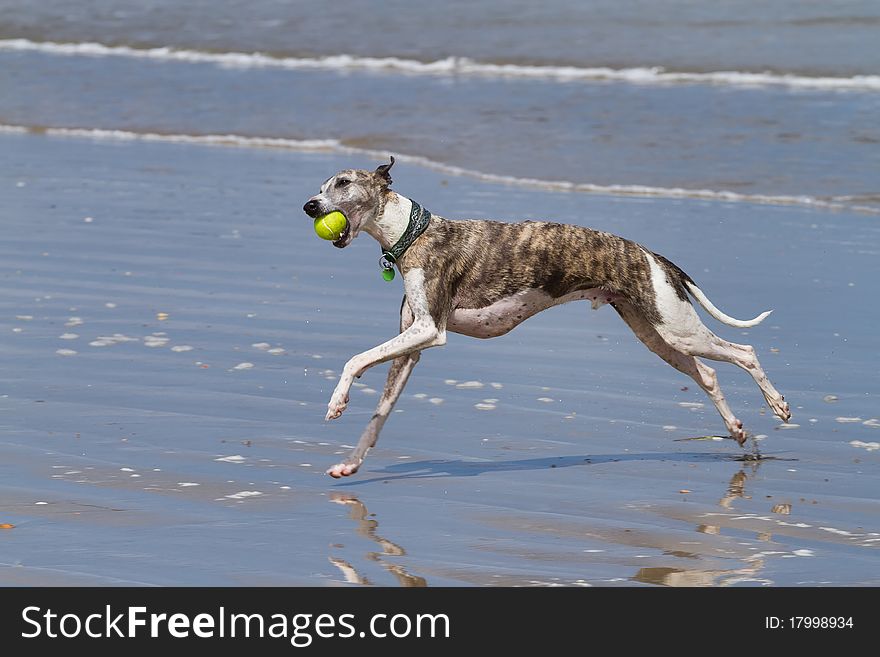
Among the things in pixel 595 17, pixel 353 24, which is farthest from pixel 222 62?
pixel 595 17

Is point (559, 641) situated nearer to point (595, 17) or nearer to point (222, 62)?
point (222, 62)

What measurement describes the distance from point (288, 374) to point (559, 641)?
423 cm

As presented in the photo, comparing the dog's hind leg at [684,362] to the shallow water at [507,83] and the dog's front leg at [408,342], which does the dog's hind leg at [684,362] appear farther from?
the shallow water at [507,83]

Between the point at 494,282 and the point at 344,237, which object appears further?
the point at 494,282

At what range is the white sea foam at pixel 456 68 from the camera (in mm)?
23619

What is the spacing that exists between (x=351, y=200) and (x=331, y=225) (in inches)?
6.4

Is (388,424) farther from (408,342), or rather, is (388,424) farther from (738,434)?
(738,434)

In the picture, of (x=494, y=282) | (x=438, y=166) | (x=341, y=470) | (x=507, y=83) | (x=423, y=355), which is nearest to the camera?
(x=341, y=470)

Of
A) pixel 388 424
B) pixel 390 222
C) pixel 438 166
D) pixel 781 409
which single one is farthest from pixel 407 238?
pixel 438 166

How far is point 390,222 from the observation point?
7352 mm

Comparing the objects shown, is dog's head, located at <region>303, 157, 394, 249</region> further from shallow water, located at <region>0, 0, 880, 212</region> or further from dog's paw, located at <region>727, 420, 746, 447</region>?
shallow water, located at <region>0, 0, 880, 212</region>

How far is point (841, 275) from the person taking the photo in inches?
451

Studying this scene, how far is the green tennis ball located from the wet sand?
1.09 meters

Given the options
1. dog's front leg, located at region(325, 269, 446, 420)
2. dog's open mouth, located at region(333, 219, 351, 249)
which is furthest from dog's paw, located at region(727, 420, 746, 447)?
dog's open mouth, located at region(333, 219, 351, 249)
